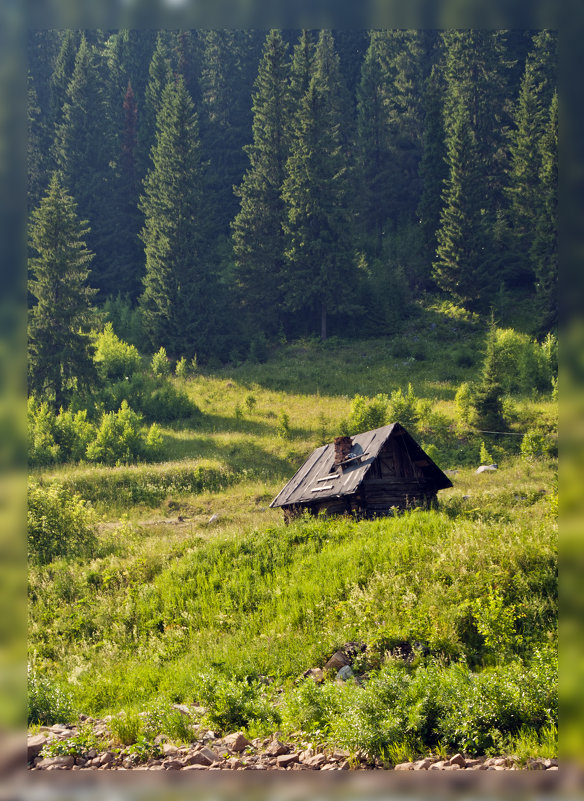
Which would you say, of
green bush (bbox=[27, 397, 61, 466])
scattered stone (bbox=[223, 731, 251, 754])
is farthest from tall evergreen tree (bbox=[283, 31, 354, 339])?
scattered stone (bbox=[223, 731, 251, 754])

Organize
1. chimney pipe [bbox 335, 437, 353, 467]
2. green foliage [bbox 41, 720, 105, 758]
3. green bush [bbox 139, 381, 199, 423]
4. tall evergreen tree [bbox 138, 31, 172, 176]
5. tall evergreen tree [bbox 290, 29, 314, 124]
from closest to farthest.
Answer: green foliage [bbox 41, 720, 105, 758], chimney pipe [bbox 335, 437, 353, 467], green bush [bbox 139, 381, 199, 423], tall evergreen tree [bbox 290, 29, 314, 124], tall evergreen tree [bbox 138, 31, 172, 176]

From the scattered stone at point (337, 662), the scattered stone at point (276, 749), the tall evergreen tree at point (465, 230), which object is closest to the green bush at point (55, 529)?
the scattered stone at point (337, 662)

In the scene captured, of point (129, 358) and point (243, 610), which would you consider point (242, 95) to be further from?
point (243, 610)

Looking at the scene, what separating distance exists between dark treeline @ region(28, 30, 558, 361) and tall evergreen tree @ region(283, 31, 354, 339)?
171mm

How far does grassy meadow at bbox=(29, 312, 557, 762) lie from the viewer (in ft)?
24.7

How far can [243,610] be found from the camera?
1566 cm

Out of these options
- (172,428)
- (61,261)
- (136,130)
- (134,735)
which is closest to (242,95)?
(136,130)

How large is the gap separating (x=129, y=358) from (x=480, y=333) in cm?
2558

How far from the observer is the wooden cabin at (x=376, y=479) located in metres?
22.3

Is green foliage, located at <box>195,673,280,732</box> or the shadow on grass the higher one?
the shadow on grass

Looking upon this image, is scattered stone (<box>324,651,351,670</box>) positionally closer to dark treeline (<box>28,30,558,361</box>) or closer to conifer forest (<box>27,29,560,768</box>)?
conifer forest (<box>27,29,560,768</box>)

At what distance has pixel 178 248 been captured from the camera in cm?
5941

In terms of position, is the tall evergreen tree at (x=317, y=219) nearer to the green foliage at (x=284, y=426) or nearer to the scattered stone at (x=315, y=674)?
the green foliage at (x=284, y=426)

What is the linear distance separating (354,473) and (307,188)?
42.0 m
